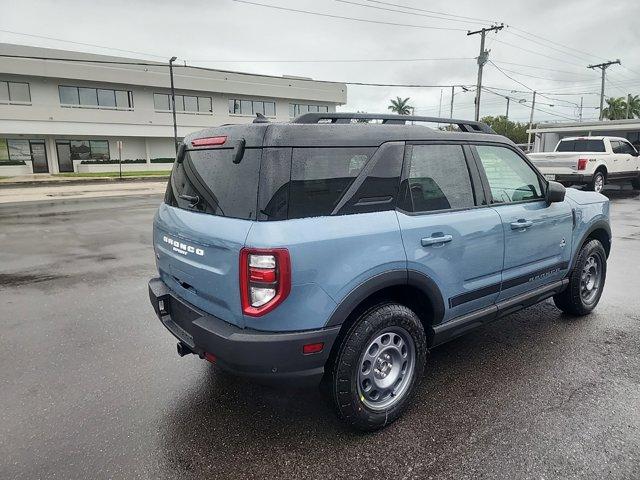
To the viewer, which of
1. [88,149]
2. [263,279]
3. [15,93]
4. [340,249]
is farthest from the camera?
[88,149]

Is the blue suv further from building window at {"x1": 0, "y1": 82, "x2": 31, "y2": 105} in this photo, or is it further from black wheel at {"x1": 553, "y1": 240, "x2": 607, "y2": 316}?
building window at {"x1": 0, "y1": 82, "x2": 31, "y2": 105}

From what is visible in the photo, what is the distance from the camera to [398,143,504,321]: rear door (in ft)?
9.37

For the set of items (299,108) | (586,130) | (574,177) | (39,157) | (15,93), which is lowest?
(574,177)

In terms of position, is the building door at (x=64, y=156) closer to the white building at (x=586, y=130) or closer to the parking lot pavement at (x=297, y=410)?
the parking lot pavement at (x=297, y=410)

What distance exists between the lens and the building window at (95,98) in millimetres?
34406

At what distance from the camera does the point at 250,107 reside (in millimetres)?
43625

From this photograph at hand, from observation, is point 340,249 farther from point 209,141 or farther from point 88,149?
point 88,149

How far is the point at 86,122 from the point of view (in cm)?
3503

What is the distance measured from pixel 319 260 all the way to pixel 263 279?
0.32 meters

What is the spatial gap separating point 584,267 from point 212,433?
152 inches

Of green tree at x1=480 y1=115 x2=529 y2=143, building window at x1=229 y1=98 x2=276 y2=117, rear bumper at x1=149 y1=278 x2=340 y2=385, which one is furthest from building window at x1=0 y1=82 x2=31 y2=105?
green tree at x1=480 y1=115 x2=529 y2=143

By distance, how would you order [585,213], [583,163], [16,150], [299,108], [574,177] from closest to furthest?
[585,213] → [583,163] → [574,177] → [16,150] → [299,108]

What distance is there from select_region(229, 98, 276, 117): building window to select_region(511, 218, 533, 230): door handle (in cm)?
4141

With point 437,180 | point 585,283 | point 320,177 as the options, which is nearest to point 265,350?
point 320,177
